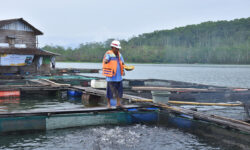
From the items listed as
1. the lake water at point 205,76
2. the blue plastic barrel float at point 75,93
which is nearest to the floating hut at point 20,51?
the blue plastic barrel float at point 75,93

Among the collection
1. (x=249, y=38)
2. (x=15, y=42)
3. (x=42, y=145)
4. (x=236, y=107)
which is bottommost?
(x=42, y=145)

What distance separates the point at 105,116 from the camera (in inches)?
317

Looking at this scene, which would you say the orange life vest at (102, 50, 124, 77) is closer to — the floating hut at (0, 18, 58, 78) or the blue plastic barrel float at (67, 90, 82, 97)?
the blue plastic barrel float at (67, 90, 82, 97)

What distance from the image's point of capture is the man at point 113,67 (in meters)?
7.53

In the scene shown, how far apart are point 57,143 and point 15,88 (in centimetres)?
924

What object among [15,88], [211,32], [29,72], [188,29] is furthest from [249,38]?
[15,88]

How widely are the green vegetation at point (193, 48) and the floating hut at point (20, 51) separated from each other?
3739 inches

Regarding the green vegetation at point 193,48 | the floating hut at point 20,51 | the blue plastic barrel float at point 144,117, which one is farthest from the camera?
the green vegetation at point 193,48

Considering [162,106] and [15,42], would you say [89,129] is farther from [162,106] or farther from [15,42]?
[15,42]

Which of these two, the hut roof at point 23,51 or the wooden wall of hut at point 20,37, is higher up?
the wooden wall of hut at point 20,37

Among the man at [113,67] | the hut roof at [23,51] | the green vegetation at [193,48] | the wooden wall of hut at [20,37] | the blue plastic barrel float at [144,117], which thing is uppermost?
the green vegetation at [193,48]

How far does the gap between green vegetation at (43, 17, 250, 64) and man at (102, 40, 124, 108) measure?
357ft

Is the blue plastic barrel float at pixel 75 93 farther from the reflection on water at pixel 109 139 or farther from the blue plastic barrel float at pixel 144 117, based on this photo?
the reflection on water at pixel 109 139

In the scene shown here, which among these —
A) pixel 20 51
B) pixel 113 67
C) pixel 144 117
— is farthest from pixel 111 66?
pixel 20 51
